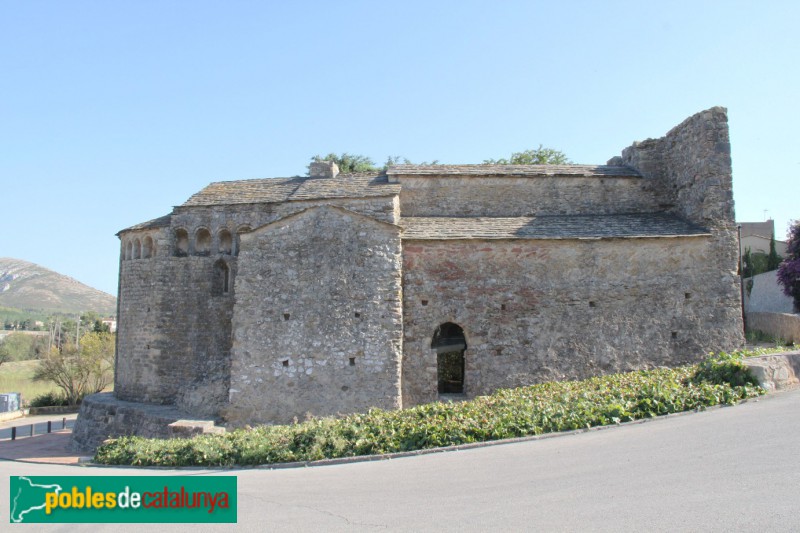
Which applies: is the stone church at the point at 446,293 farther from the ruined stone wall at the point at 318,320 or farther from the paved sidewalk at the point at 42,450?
the paved sidewalk at the point at 42,450

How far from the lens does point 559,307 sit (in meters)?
14.6

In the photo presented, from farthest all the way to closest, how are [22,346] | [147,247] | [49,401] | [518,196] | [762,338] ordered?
[22,346], [49,401], [762,338], [147,247], [518,196]

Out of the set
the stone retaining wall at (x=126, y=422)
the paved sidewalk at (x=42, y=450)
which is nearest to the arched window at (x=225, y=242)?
the stone retaining wall at (x=126, y=422)

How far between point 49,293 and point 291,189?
432ft

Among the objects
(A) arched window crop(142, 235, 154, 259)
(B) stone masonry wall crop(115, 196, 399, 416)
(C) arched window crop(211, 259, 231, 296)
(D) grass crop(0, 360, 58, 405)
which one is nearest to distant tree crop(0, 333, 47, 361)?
(D) grass crop(0, 360, 58, 405)

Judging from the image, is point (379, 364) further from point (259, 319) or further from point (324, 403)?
point (259, 319)

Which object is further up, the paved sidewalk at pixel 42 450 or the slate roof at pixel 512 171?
the slate roof at pixel 512 171

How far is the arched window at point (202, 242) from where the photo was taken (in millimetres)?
17734

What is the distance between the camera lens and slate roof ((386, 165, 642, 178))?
1709 centimetres

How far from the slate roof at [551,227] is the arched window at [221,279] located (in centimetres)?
606

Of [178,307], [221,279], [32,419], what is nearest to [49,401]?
[32,419]

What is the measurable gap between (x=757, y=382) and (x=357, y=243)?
9229 mm

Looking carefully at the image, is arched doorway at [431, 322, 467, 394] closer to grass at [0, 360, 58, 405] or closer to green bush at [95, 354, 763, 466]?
green bush at [95, 354, 763, 466]

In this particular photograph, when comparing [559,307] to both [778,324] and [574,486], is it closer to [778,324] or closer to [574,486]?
[574,486]
